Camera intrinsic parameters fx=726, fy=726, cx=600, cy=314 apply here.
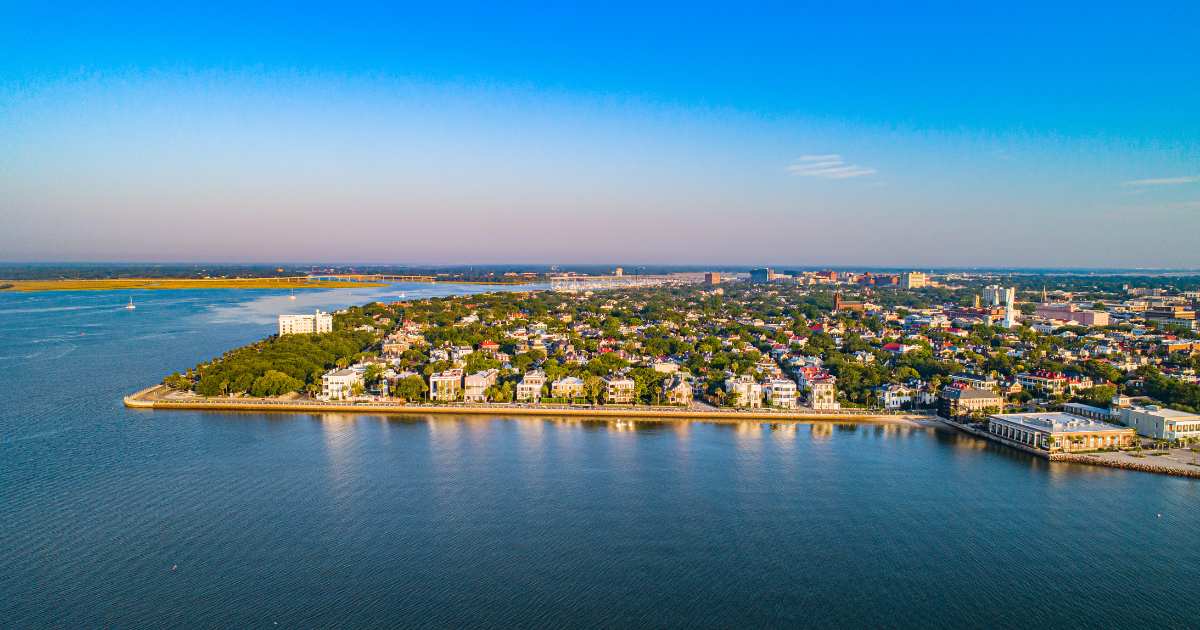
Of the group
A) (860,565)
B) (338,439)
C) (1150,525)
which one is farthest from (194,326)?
(1150,525)

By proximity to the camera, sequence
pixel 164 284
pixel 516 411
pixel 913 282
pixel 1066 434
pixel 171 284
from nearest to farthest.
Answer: pixel 1066 434 < pixel 516 411 < pixel 164 284 < pixel 171 284 < pixel 913 282

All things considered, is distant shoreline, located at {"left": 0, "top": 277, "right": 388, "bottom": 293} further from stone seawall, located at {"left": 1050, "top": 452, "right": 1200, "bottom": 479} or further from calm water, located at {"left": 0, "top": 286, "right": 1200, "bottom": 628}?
stone seawall, located at {"left": 1050, "top": 452, "right": 1200, "bottom": 479}

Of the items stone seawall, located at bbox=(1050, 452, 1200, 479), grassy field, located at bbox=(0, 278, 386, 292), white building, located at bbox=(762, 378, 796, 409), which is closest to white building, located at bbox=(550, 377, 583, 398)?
white building, located at bbox=(762, 378, 796, 409)

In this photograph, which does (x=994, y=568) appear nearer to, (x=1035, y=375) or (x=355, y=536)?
(x=355, y=536)

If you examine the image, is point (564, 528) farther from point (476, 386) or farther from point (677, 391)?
point (476, 386)

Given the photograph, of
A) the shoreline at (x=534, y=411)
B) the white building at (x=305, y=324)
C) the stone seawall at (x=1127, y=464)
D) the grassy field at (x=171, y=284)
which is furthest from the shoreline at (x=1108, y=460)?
the grassy field at (x=171, y=284)

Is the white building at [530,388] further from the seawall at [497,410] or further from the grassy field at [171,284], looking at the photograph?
the grassy field at [171,284]

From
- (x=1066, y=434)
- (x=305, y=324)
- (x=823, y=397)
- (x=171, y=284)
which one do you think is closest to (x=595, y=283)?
(x=171, y=284)
